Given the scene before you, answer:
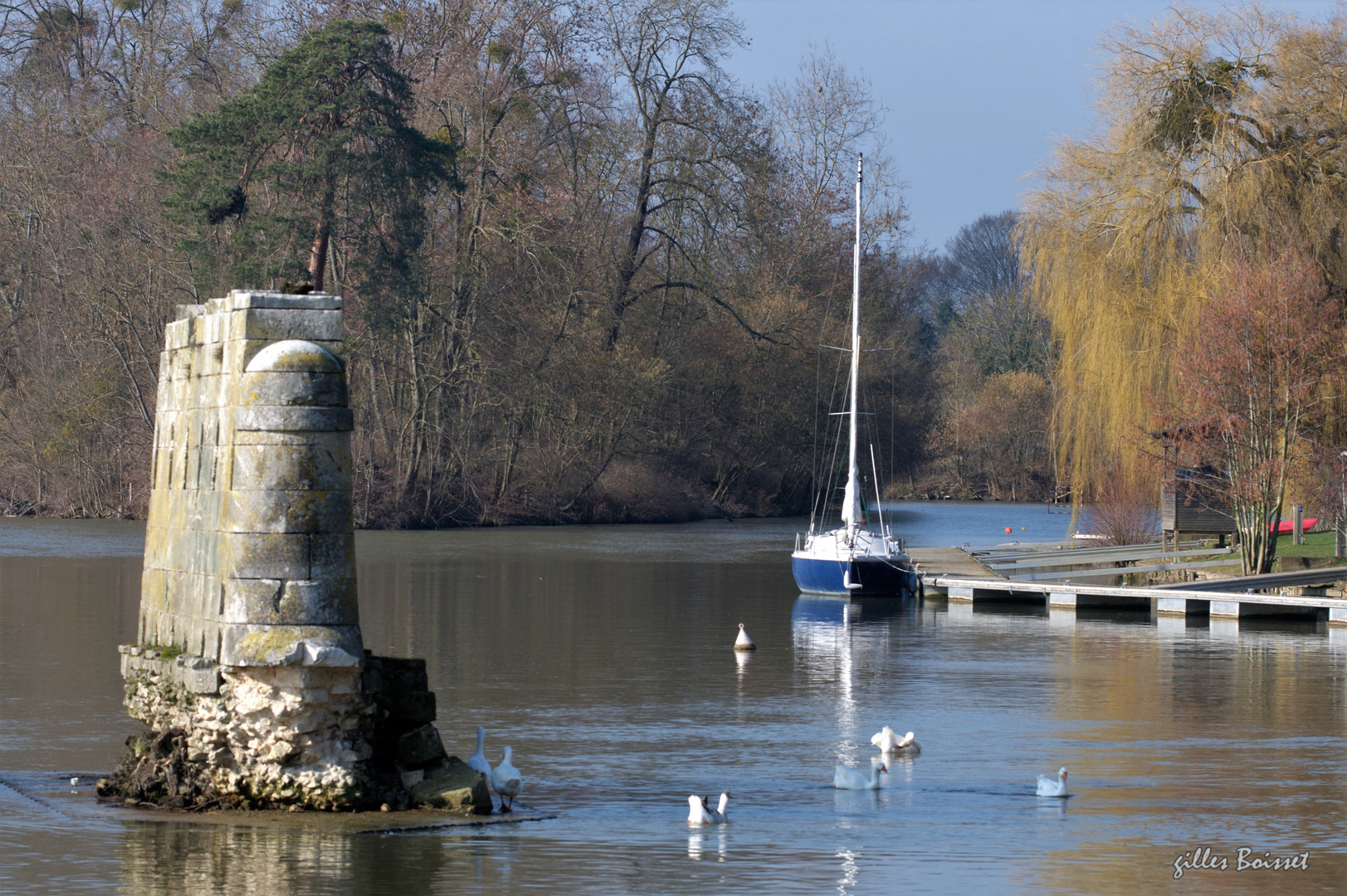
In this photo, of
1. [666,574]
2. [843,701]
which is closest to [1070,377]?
[666,574]

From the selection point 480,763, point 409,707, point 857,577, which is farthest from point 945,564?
point 409,707

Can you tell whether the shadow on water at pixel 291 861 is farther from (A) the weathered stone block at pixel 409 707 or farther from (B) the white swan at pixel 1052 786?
(B) the white swan at pixel 1052 786

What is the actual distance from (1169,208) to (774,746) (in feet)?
64.8

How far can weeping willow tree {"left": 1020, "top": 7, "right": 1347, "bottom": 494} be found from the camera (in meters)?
30.2

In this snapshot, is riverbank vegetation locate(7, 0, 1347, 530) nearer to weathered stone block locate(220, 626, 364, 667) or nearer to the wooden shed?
the wooden shed

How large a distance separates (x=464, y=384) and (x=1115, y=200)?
2723 cm

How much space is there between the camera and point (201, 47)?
2080 inches

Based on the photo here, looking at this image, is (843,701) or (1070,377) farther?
(1070,377)

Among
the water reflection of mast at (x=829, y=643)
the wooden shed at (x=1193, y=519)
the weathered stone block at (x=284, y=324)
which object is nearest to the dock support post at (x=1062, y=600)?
the water reflection of mast at (x=829, y=643)

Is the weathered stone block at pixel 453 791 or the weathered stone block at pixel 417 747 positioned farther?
the weathered stone block at pixel 417 747

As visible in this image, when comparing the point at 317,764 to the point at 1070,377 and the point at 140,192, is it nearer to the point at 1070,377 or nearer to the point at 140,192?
the point at 1070,377

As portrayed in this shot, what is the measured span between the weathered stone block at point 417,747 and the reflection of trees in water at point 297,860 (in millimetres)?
903

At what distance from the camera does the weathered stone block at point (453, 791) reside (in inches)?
469

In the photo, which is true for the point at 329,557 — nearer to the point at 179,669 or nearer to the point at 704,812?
the point at 179,669
